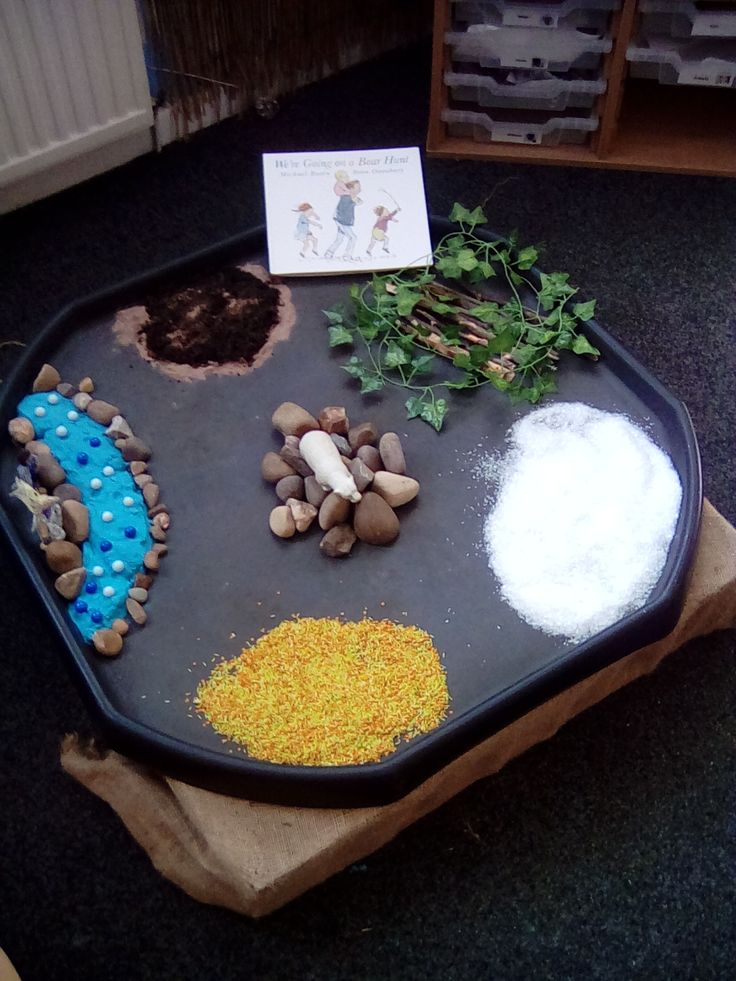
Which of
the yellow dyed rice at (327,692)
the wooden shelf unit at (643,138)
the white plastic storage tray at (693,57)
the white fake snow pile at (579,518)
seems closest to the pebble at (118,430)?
the yellow dyed rice at (327,692)

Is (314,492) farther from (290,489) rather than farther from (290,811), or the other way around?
(290,811)

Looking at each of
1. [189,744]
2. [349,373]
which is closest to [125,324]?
[349,373]

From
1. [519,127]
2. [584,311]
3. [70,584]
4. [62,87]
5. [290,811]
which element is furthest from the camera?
[519,127]

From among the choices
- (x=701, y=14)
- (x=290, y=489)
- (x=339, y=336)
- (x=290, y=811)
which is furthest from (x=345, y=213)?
(x=290, y=811)

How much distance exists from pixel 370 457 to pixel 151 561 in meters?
0.29

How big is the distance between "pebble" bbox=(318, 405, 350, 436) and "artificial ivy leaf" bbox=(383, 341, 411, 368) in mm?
103

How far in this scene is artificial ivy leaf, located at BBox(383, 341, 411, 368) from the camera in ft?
4.29

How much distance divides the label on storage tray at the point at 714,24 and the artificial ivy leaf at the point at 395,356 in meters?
0.84

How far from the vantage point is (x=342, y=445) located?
123 cm

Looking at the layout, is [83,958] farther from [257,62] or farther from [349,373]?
[257,62]

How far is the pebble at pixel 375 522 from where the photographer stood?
1.16 m

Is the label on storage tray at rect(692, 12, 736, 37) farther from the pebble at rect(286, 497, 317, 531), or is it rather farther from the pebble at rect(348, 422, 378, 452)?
the pebble at rect(286, 497, 317, 531)

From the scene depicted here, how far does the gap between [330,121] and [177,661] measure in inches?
50.0

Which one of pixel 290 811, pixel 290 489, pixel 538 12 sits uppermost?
pixel 538 12
